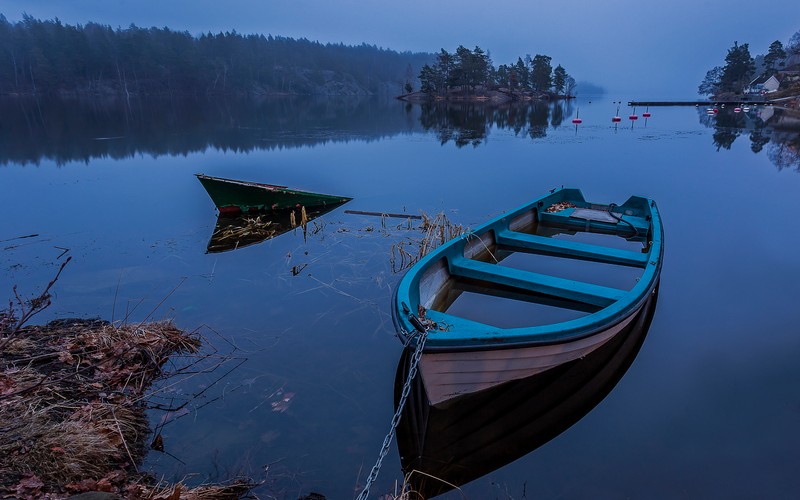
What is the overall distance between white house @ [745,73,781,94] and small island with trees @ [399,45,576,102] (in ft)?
129

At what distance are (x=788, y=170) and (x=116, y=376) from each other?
3027cm

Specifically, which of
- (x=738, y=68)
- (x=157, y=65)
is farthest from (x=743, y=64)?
(x=157, y=65)

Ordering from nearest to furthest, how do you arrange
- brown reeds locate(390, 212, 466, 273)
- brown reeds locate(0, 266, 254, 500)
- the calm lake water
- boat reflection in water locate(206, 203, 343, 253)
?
brown reeds locate(0, 266, 254, 500) → the calm lake water → brown reeds locate(390, 212, 466, 273) → boat reflection in water locate(206, 203, 343, 253)

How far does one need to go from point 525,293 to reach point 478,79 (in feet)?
321

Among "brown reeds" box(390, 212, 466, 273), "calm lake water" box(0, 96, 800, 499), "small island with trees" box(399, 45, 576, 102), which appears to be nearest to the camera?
"calm lake water" box(0, 96, 800, 499)

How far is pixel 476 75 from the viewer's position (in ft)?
315

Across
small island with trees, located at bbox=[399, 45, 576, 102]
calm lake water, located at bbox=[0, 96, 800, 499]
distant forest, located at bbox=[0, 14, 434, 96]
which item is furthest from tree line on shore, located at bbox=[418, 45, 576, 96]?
calm lake water, located at bbox=[0, 96, 800, 499]

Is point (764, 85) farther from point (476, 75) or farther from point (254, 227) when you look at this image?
point (254, 227)

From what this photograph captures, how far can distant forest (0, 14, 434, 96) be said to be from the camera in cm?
9694

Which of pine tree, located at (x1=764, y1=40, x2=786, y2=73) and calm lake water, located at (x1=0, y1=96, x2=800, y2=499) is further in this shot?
pine tree, located at (x1=764, y1=40, x2=786, y2=73)

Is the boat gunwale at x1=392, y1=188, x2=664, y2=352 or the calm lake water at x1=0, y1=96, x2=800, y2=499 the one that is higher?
the boat gunwale at x1=392, y1=188, x2=664, y2=352

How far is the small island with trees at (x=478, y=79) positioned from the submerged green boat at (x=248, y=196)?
86847 mm

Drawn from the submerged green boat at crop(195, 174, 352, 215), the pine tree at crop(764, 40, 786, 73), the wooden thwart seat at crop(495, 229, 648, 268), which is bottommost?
the wooden thwart seat at crop(495, 229, 648, 268)

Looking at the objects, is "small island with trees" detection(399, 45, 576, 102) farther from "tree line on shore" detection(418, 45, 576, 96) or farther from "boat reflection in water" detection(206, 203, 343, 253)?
"boat reflection in water" detection(206, 203, 343, 253)
